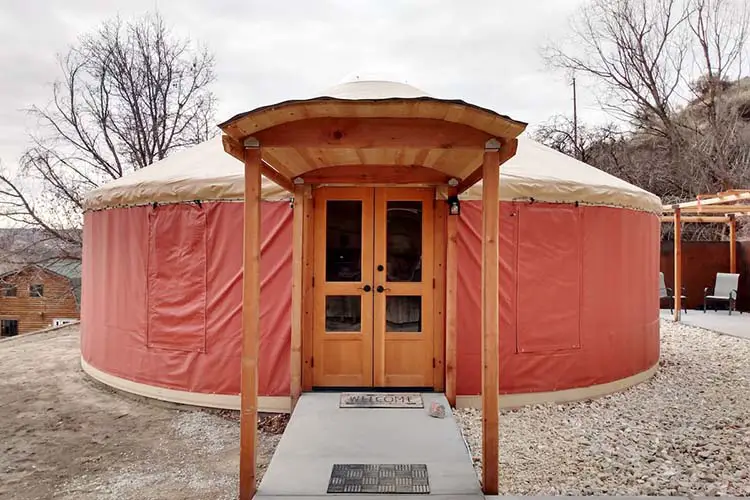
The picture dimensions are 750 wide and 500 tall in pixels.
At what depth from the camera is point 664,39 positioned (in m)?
13.4

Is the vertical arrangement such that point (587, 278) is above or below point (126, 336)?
above

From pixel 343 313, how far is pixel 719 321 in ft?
24.9

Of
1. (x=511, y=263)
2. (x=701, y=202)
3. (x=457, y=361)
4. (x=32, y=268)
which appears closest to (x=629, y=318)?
(x=511, y=263)

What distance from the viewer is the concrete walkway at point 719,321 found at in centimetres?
698

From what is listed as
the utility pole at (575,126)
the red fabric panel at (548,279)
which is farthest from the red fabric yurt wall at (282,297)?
the utility pole at (575,126)

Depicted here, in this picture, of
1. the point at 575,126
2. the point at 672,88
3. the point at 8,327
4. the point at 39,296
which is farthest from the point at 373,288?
the point at 8,327

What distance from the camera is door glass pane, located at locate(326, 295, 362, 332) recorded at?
3736 millimetres

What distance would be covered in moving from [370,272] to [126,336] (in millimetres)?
2471

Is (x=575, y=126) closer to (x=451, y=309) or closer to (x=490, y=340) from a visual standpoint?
(x=451, y=309)

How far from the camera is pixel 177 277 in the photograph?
13.3ft

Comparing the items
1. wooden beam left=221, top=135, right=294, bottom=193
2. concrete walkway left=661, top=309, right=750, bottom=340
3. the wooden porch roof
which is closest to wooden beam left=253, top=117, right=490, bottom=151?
the wooden porch roof

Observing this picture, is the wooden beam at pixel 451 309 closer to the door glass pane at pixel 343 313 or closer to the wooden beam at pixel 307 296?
the door glass pane at pixel 343 313

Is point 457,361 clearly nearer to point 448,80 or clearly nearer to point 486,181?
point 486,181

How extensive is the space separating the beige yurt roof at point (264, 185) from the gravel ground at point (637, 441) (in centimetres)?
183
